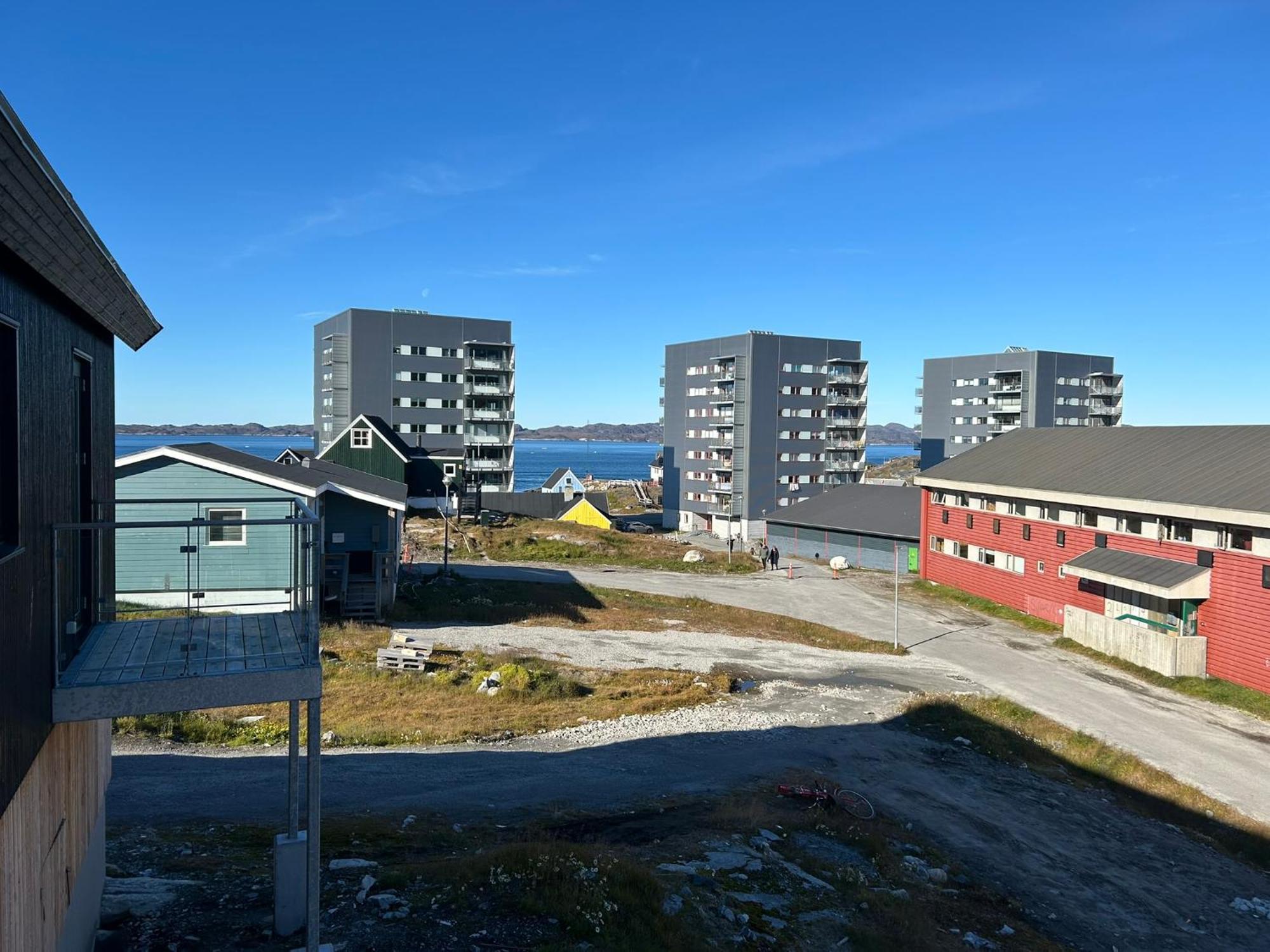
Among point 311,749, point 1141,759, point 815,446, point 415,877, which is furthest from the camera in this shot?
point 815,446

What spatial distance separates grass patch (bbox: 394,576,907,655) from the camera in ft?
111

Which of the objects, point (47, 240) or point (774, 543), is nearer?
point (47, 240)

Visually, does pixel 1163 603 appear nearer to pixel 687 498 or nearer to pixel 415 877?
pixel 415 877

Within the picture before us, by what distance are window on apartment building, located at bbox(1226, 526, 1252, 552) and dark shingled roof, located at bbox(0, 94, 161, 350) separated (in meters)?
32.3

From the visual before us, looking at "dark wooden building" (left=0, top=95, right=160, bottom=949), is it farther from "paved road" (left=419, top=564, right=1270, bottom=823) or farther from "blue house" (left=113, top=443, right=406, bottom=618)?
"paved road" (left=419, top=564, right=1270, bottom=823)

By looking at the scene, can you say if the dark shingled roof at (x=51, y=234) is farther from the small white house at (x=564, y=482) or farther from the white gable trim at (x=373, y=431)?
the small white house at (x=564, y=482)

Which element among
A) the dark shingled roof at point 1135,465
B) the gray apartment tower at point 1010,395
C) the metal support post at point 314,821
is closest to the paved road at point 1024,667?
the dark shingled roof at point 1135,465

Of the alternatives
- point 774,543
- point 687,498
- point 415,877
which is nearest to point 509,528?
point 774,543

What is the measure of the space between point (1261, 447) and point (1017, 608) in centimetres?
1289

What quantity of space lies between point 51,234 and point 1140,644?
3442cm

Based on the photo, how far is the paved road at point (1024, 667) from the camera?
22.0 metres

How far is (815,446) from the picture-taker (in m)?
88.9

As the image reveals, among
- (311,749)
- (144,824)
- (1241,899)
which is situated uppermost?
(311,749)

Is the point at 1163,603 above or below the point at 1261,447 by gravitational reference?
below
